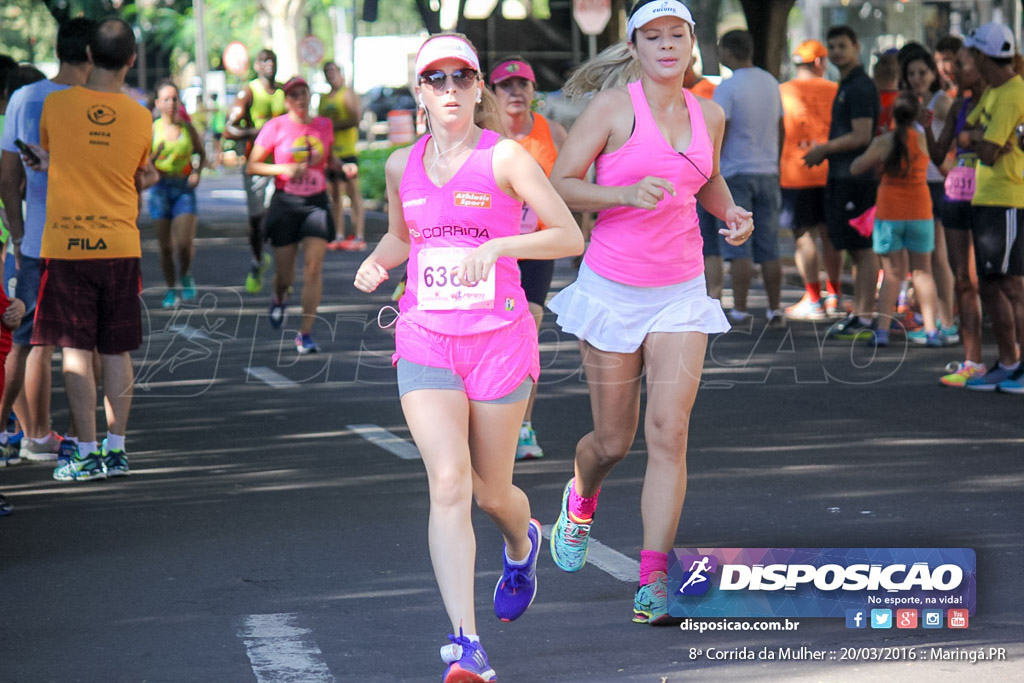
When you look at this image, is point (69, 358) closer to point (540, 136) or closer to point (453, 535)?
point (540, 136)

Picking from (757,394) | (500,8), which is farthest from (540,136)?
(500,8)

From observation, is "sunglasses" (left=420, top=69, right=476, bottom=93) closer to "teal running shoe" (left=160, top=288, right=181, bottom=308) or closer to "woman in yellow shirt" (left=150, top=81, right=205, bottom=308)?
"woman in yellow shirt" (left=150, top=81, right=205, bottom=308)

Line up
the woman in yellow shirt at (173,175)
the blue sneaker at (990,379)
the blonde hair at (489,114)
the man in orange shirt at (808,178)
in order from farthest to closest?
the woman in yellow shirt at (173,175) → the man in orange shirt at (808,178) → the blue sneaker at (990,379) → the blonde hair at (489,114)

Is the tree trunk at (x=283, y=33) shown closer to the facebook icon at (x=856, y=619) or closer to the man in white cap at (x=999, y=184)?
the man in white cap at (x=999, y=184)

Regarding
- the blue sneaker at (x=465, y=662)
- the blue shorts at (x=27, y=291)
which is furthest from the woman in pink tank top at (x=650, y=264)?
the blue shorts at (x=27, y=291)

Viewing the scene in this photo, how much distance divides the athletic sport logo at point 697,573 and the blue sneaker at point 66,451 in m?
3.81

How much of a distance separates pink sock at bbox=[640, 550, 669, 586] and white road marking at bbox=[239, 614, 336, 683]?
1.10m

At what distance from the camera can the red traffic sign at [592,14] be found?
18.0 metres

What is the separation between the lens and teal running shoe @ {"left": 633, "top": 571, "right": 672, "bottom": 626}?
16.9ft

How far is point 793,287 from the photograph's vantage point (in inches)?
610

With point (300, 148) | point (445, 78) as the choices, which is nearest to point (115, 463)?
point (445, 78)

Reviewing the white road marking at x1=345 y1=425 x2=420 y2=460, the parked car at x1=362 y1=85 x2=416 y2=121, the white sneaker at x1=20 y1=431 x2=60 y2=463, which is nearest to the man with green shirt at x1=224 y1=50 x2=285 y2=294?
the white road marking at x1=345 y1=425 x2=420 y2=460

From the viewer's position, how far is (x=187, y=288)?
604 inches

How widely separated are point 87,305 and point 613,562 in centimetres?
314
